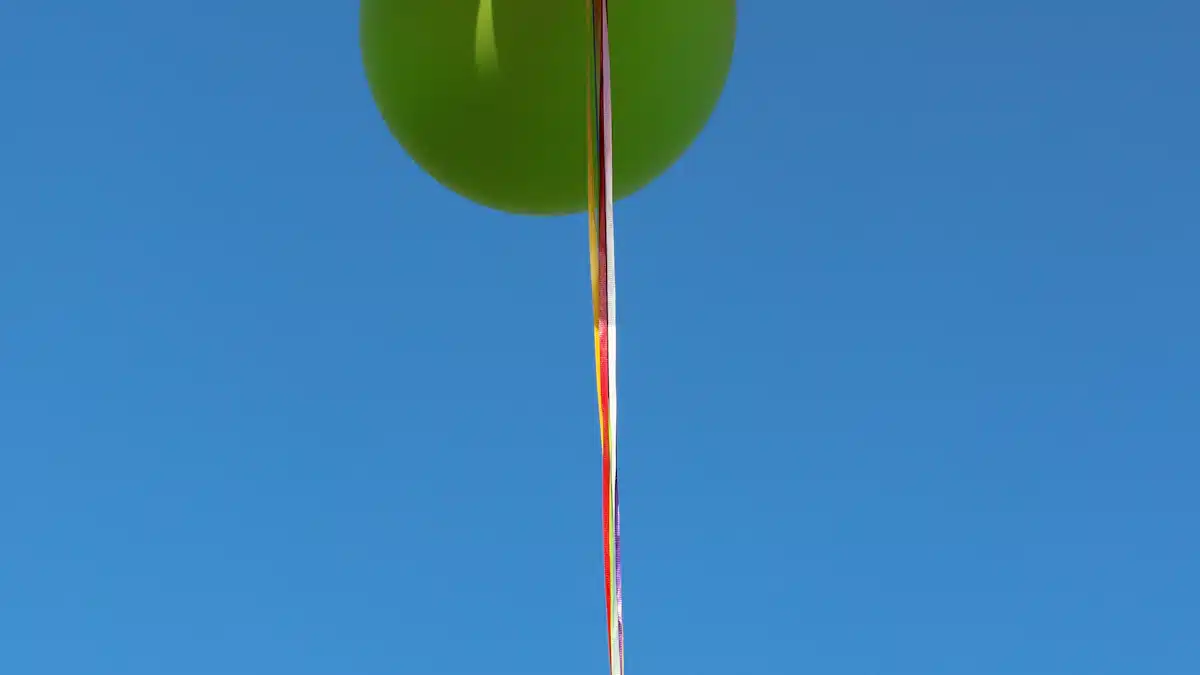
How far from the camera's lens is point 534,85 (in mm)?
3090

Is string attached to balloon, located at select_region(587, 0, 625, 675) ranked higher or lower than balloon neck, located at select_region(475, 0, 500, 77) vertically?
lower

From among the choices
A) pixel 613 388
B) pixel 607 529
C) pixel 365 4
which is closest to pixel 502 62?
pixel 365 4

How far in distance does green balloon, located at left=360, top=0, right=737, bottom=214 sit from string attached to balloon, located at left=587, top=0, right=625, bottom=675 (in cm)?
9

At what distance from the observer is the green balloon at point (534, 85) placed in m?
3.05

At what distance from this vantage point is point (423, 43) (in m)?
3.17

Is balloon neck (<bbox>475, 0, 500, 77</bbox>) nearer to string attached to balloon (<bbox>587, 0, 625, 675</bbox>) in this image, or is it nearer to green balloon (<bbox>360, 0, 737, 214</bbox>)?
green balloon (<bbox>360, 0, 737, 214</bbox>)

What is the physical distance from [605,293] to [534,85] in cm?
71

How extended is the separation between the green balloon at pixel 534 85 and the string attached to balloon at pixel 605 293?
0.09 m

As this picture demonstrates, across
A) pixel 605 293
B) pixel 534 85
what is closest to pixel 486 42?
pixel 534 85

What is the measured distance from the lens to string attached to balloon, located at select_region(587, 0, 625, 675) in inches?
99.5

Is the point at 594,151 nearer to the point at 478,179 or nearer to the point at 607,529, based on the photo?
the point at 478,179

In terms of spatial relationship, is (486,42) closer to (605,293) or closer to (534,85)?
(534,85)

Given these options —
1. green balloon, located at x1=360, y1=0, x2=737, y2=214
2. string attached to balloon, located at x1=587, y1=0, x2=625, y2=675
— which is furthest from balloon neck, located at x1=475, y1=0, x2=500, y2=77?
string attached to balloon, located at x1=587, y1=0, x2=625, y2=675

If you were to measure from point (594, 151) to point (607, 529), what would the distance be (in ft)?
3.48
